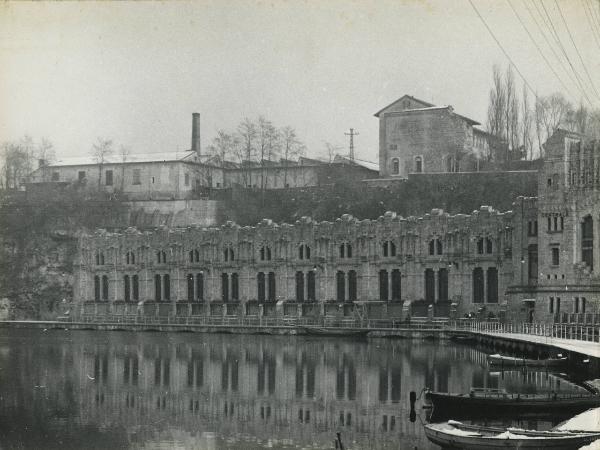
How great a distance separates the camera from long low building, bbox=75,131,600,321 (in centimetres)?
Answer: 9344

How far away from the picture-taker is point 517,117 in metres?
119

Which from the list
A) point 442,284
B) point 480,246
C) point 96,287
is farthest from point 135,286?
point 480,246

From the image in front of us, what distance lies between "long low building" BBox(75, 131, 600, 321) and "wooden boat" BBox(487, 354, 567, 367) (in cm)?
1926

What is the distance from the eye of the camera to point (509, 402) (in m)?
50.9

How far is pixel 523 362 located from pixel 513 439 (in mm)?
27496

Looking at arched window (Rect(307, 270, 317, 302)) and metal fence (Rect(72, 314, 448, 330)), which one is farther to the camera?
arched window (Rect(307, 270, 317, 302))

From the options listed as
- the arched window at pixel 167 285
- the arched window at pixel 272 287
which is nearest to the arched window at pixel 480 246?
the arched window at pixel 272 287

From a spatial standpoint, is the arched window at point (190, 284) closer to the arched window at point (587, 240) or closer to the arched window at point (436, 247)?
the arched window at point (436, 247)

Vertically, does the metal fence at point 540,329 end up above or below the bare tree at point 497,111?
below

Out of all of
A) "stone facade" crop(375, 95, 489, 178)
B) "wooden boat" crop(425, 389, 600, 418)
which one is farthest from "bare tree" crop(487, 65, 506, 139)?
"wooden boat" crop(425, 389, 600, 418)

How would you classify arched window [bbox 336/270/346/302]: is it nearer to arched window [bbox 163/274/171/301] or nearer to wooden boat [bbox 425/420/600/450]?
arched window [bbox 163/274/171/301]

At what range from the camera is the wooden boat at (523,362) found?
68.1 meters

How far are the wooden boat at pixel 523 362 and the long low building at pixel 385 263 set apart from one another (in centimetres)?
1926

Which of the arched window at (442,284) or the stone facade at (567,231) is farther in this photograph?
the arched window at (442,284)
